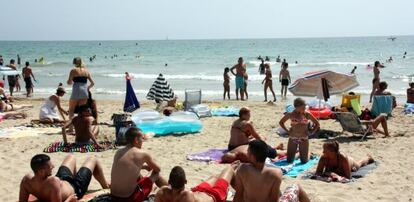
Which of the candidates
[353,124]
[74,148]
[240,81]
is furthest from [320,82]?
[74,148]

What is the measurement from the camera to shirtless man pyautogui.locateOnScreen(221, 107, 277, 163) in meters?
6.63

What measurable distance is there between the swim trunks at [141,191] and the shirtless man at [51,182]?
1.41 feet

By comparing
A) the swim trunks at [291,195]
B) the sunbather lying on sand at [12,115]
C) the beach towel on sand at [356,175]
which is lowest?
the beach towel on sand at [356,175]

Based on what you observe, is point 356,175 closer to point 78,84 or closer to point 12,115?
point 78,84

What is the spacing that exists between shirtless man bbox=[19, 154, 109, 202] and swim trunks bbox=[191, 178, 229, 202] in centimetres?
123

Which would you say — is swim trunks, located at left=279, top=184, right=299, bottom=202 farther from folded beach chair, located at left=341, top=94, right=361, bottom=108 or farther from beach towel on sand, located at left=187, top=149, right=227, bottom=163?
folded beach chair, located at left=341, top=94, right=361, bottom=108

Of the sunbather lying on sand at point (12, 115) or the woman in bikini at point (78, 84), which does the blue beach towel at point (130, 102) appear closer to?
the woman in bikini at point (78, 84)

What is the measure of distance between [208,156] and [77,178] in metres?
2.76

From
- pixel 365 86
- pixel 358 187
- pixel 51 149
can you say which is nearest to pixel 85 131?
pixel 51 149

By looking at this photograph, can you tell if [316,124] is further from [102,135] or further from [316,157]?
[102,135]

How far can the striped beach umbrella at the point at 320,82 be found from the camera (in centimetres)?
1042

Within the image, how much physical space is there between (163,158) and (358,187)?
3004 mm

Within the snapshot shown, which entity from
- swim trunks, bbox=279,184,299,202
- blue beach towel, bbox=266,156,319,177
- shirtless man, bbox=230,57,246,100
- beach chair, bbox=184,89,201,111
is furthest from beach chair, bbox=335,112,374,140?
shirtless man, bbox=230,57,246,100

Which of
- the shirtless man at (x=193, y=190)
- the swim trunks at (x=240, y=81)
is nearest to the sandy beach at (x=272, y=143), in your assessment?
the shirtless man at (x=193, y=190)
